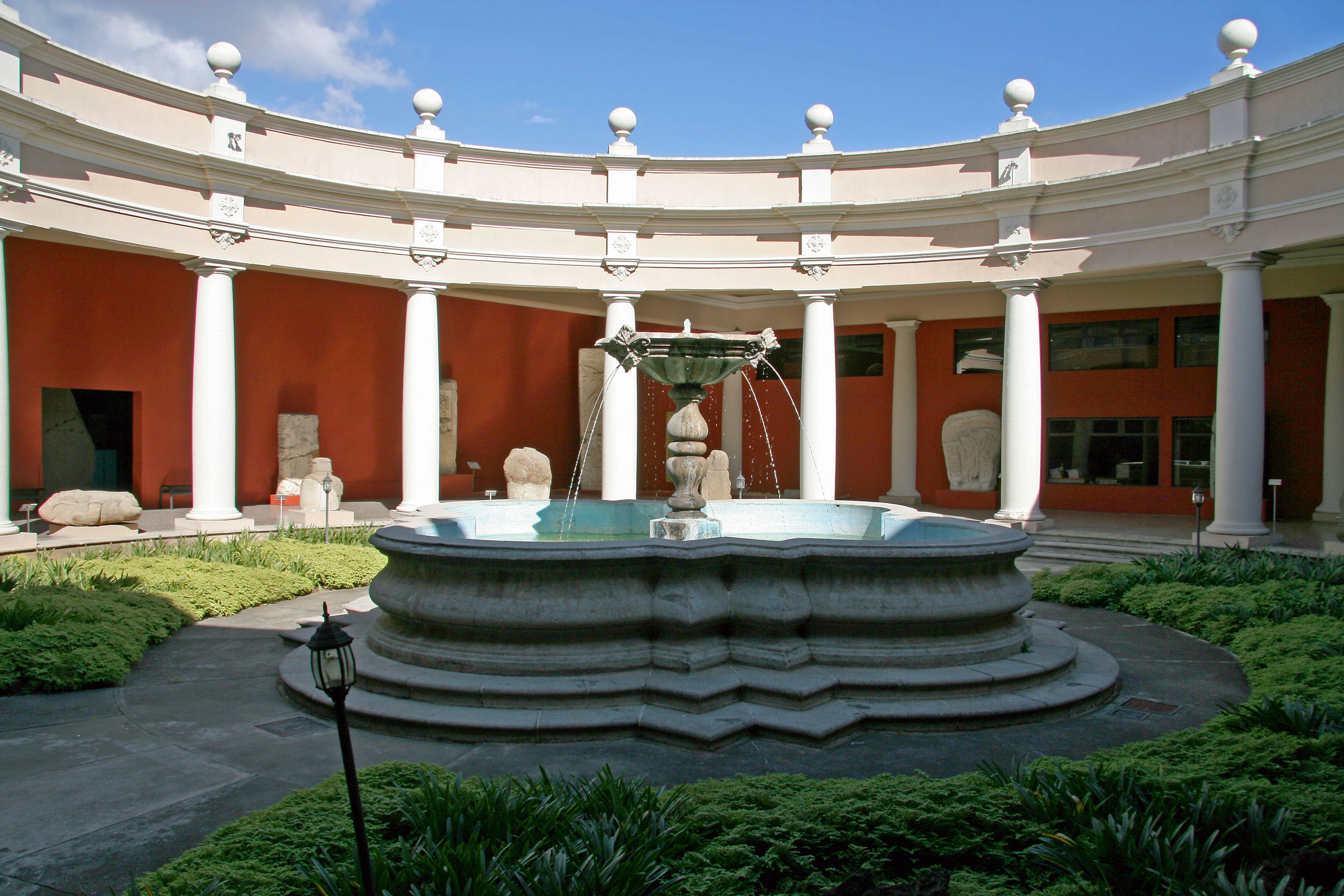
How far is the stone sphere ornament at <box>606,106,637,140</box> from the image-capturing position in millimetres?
15898

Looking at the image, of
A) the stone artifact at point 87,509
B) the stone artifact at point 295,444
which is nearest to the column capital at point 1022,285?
A: the stone artifact at point 295,444

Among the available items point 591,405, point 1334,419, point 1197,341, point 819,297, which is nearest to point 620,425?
point 819,297

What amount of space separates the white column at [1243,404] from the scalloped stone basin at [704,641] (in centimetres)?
751

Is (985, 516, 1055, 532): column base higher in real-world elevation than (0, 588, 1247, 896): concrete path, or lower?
higher

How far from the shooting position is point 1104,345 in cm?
1812

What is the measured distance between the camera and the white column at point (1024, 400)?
14.4m

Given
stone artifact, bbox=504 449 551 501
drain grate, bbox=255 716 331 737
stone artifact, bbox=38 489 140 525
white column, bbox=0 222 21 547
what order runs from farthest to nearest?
stone artifact, bbox=504 449 551 501, stone artifact, bbox=38 489 140 525, white column, bbox=0 222 21 547, drain grate, bbox=255 716 331 737

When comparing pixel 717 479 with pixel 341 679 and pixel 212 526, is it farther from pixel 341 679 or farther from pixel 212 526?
pixel 341 679

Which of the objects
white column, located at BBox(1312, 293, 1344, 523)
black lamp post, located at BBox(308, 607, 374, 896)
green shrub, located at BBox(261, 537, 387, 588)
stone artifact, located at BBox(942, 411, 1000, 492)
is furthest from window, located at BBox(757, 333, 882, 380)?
black lamp post, located at BBox(308, 607, 374, 896)

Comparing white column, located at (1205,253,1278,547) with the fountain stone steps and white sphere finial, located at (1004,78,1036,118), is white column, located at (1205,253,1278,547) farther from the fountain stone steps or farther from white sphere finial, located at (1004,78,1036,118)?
the fountain stone steps

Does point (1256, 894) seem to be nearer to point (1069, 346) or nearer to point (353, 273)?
point (353, 273)

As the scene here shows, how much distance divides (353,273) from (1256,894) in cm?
1476

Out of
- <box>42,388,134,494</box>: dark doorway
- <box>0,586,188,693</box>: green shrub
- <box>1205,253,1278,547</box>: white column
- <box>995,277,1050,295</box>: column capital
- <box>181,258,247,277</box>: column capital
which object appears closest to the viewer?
Result: <box>0,586,188,693</box>: green shrub

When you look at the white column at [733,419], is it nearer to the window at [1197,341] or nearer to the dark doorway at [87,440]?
the window at [1197,341]
